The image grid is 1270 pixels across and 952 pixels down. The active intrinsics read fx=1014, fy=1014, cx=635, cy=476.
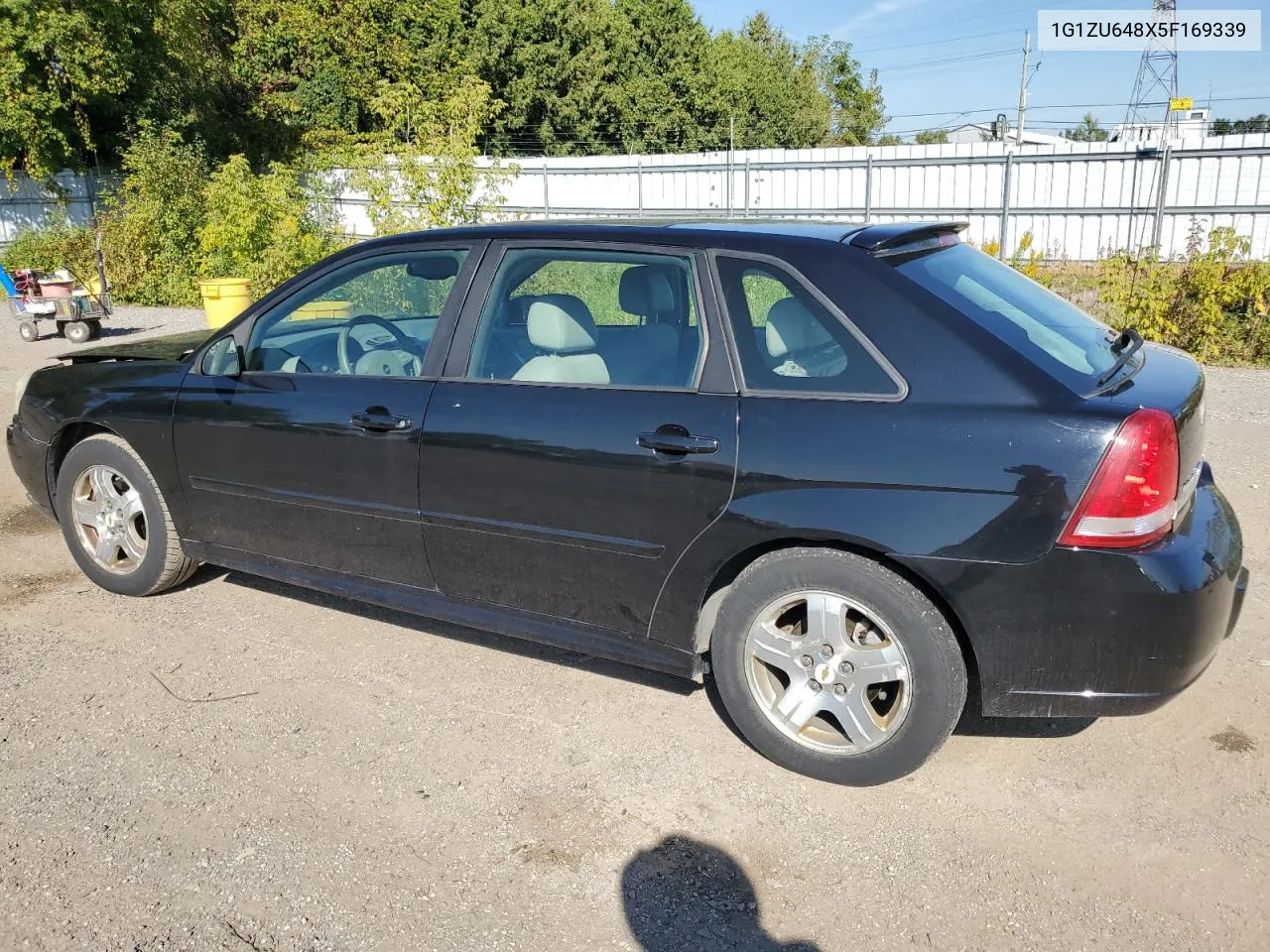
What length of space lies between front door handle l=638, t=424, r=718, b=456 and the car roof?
0.70 meters

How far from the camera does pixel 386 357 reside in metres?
4.03

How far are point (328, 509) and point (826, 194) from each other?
19699mm

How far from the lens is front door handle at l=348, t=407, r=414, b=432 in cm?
376

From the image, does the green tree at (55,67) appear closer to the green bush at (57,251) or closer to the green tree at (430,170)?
the green bush at (57,251)

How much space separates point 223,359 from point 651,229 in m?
2.01

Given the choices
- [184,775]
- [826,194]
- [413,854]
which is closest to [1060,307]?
[413,854]

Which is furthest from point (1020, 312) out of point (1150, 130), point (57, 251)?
point (1150, 130)

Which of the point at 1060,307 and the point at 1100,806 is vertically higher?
the point at 1060,307

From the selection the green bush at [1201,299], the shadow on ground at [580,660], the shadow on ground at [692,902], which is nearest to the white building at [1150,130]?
the green bush at [1201,299]

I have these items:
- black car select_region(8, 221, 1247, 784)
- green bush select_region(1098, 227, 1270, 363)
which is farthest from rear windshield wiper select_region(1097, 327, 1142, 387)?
green bush select_region(1098, 227, 1270, 363)

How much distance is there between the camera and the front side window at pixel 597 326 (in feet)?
11.3

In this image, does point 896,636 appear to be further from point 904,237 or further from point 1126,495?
point 904,237

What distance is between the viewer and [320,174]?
1794 cm

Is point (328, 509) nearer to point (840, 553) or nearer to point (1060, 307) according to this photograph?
point (840, 553)
